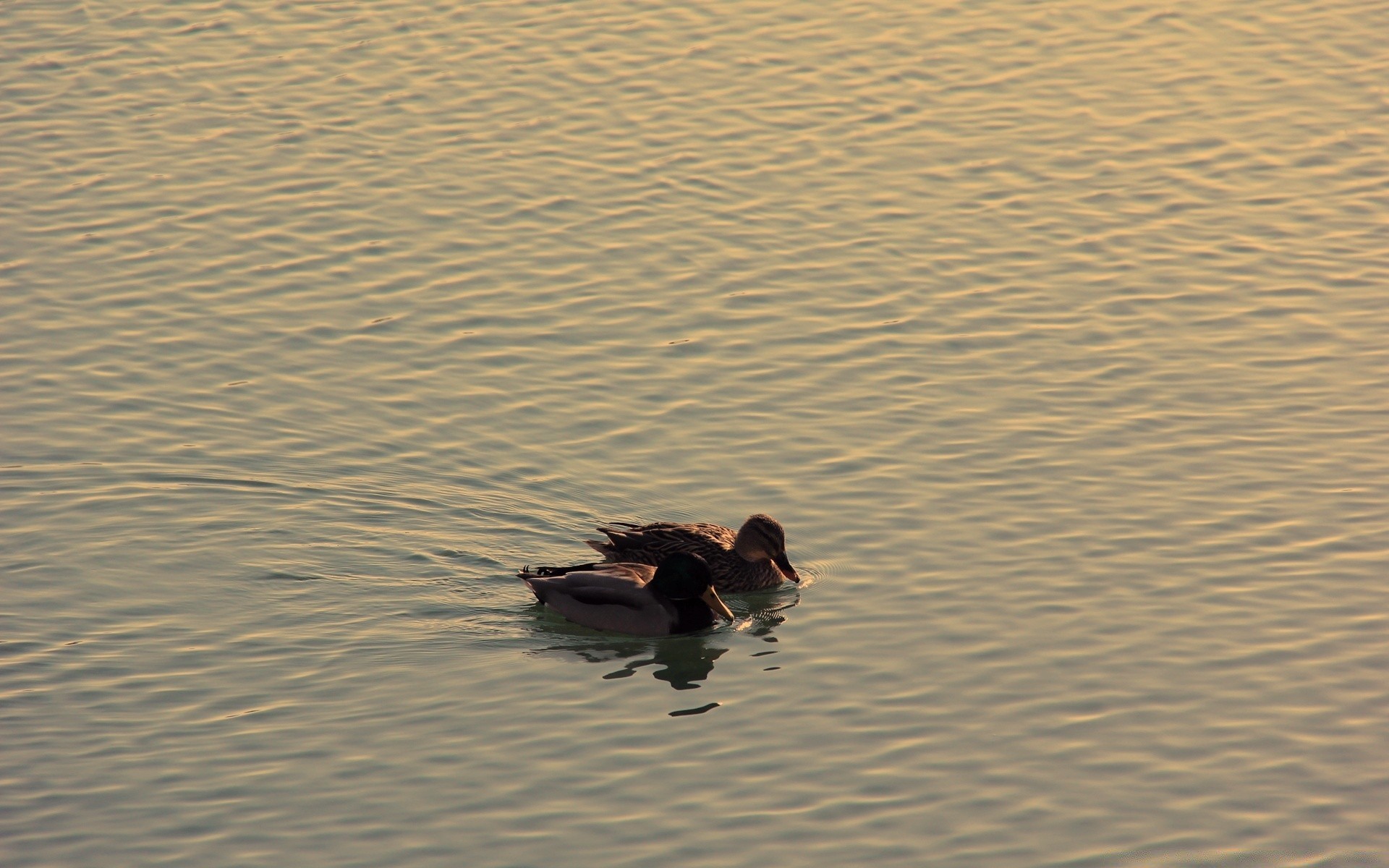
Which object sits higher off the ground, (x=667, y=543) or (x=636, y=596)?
(x=667, y=543)

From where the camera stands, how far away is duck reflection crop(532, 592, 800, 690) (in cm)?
1634

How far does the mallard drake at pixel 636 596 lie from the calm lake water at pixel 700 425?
0.66 feet

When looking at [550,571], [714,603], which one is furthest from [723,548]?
[550,571]

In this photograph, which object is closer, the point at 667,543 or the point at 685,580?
the point at 685,580

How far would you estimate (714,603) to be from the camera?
17.2 meters

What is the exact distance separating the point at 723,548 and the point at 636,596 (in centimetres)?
92

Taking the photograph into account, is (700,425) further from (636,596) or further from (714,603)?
(636,596)

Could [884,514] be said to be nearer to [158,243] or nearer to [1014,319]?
[1014,319]

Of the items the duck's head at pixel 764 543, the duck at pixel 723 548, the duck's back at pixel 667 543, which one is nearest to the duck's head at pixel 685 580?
the duck at pixel 723 548

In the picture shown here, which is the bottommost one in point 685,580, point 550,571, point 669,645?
point 669,645

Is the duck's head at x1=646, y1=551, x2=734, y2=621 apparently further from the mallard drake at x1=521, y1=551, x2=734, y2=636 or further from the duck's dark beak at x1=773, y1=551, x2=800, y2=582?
the duck's dark beak at x1=773, y1=551, x2=800, y2=582

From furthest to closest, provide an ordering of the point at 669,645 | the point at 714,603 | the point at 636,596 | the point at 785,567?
the point at 785,567 < the point at 714,603 < the point at 636,596 < the point at 669,645

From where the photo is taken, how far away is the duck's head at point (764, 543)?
17.2 meters

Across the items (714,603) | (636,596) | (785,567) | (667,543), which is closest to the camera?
(636,596)
